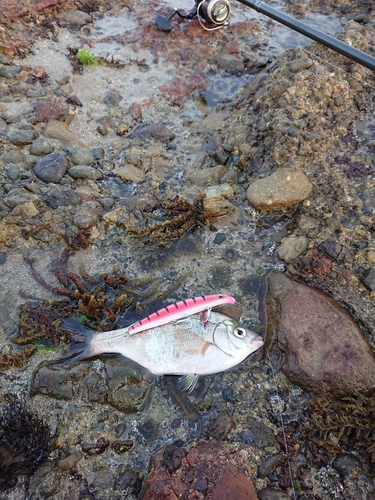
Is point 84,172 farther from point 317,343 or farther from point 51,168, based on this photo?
point 317,343

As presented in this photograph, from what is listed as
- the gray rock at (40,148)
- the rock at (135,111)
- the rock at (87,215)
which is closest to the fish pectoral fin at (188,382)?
the rock at (87,215)

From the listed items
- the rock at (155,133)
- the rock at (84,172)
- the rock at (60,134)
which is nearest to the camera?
the rock at (84,172)

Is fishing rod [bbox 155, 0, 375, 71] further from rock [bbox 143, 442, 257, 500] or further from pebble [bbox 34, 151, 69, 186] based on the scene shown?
rock [bbox 143, 442, 257, 500]

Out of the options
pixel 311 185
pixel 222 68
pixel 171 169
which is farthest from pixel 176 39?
pixel 311 185

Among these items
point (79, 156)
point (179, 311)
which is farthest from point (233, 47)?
point (179, 311)

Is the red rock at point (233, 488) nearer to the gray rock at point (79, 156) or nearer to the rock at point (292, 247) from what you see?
the rock at point (292, 247)
